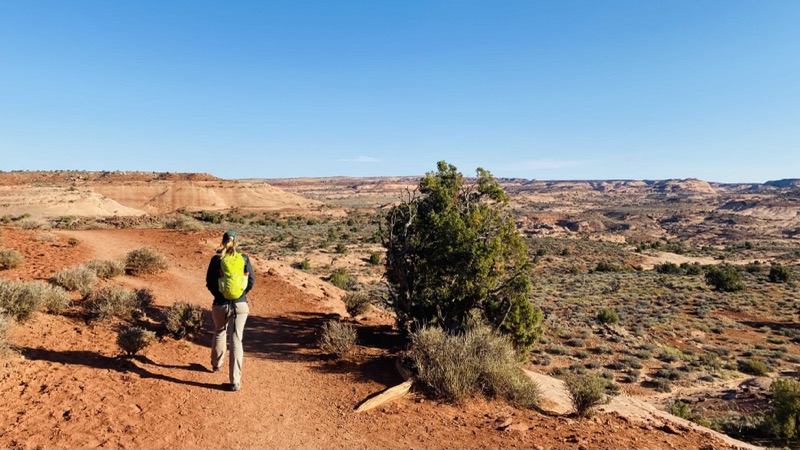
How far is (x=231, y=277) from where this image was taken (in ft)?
19.7

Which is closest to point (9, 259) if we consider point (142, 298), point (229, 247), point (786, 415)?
point (142, 298)

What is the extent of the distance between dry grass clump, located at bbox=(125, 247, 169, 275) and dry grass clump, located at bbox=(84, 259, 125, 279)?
31.9 inches

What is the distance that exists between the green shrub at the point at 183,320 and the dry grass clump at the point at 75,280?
2.20m

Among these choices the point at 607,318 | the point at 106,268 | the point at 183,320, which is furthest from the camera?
the point at 607,318

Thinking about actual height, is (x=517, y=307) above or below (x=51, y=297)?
below

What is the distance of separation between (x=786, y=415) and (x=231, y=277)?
11.6 metres

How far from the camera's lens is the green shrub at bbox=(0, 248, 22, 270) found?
10852mm

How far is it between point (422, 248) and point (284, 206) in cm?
6738

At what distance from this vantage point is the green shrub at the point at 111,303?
26.9 feet

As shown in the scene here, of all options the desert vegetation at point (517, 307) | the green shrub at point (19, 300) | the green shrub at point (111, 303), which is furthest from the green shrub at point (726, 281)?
the green shrub at point (19, 300)

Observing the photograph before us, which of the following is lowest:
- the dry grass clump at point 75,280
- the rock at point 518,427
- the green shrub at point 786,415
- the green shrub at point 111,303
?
the green shrub at point 786,415

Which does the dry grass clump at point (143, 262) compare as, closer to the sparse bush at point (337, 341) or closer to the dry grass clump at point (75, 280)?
the dry grass clump at point (75, 280)

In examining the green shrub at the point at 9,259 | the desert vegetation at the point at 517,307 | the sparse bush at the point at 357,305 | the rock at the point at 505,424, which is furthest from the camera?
the sparse bush at the point at 357,305

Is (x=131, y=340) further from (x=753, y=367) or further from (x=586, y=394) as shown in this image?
(x=753, y=367)
